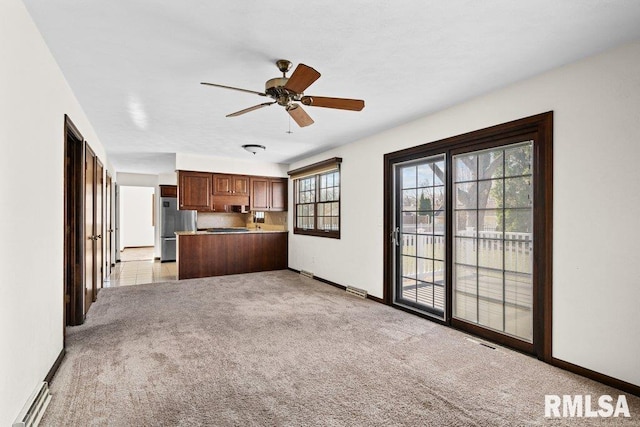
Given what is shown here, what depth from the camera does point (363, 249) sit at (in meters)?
5.09

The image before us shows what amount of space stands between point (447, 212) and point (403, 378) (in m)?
1.94

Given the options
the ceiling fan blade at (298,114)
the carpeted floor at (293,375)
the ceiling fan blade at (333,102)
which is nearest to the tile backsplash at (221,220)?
the carpeted floor at (293,375)

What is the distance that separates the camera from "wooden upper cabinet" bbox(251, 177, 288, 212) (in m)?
7.21

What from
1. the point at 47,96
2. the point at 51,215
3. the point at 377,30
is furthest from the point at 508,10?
the point at 51,215

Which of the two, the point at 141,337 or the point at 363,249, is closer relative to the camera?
the point at 141,337

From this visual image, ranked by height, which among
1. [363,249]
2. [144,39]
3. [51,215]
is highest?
[144,39]

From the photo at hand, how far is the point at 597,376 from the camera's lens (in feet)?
8.03

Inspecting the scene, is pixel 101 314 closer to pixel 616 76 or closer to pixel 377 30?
pixel 377 30

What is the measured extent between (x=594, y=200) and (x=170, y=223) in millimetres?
8652

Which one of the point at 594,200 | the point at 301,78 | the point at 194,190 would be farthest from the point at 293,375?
the point at 194,190

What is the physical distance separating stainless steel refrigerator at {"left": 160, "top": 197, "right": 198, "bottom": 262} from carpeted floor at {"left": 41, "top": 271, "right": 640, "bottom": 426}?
4711 mm

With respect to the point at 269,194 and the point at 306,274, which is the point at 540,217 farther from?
the point at 269,194

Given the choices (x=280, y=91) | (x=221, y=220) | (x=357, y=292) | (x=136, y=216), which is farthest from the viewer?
(x=136, y=216)

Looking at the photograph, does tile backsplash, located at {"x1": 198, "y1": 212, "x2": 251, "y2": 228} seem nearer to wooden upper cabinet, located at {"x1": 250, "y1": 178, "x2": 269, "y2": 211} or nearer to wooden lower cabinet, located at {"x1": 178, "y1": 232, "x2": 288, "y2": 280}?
wooden upper cabinet, located at {"x1": 250, "y1": 178, "x2": 269, "y2": 211}
